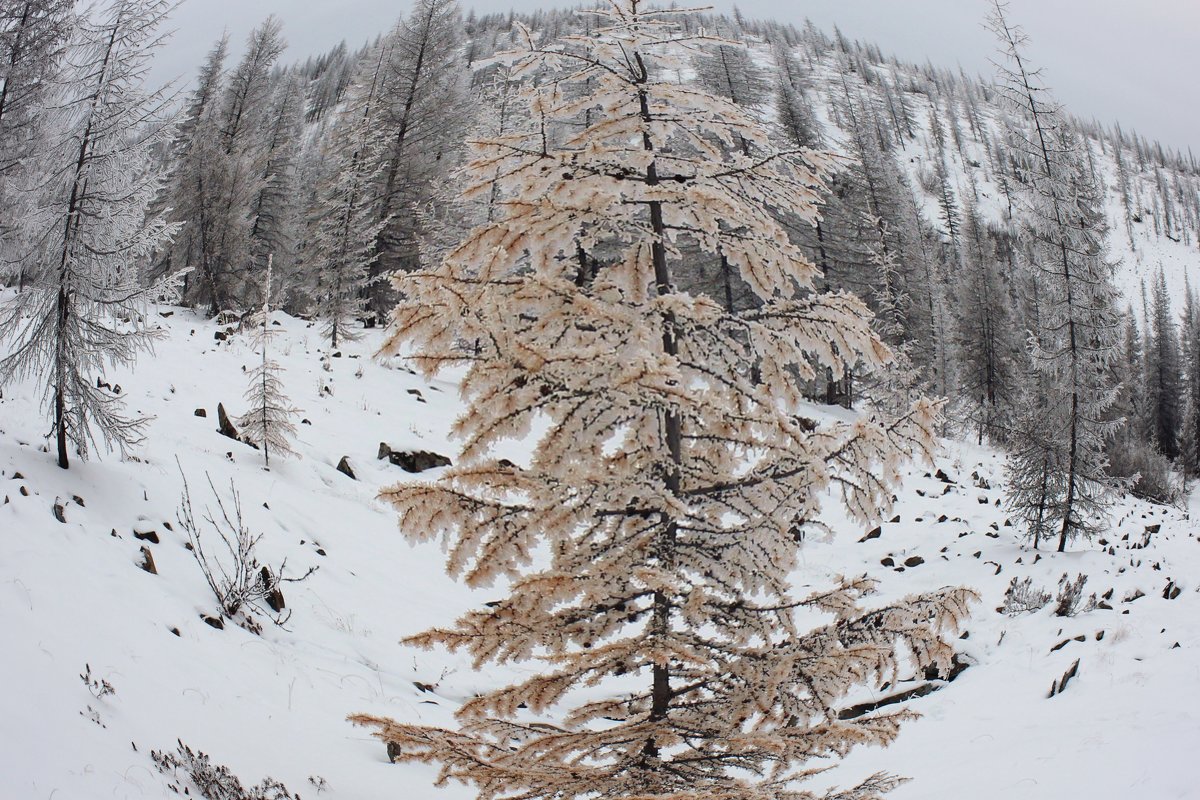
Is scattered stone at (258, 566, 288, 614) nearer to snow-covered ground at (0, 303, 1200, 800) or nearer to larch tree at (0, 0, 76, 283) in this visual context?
snow-covered ground at (0, 303, 1200, 800)

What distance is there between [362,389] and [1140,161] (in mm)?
224317

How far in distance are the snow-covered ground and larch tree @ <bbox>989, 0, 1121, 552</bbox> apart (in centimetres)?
153

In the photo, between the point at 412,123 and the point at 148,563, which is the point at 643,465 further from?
the point at 412,123

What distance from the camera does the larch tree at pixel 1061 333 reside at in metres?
13.2

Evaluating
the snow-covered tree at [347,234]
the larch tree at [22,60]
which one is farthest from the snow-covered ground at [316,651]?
the snow-covered tree at [347,234]

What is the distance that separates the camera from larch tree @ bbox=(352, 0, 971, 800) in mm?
3213

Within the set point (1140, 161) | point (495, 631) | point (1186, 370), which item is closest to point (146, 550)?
point (495, 631)

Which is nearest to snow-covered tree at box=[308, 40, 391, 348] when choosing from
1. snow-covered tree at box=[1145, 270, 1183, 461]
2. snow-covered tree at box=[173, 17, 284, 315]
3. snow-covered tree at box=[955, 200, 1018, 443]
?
snow-covered tree at box=[173, 17, 284, 315]

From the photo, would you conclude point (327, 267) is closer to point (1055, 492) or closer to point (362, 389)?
point (362, 389)

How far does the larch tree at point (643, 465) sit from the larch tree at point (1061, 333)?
39.1 feet

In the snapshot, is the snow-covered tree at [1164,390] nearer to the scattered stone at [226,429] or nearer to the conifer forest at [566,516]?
the conifer forest at [566,516]

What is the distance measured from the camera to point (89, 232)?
7605mm

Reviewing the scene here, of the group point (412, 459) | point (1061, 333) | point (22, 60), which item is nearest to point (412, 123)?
point (22, 60)

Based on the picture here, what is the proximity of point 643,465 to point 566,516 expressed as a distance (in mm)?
512
